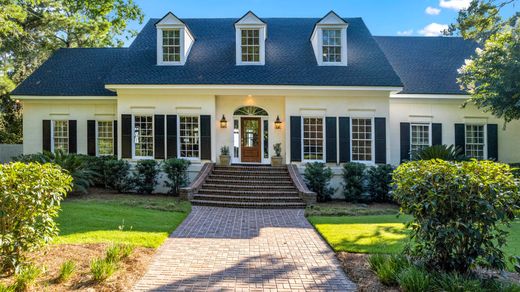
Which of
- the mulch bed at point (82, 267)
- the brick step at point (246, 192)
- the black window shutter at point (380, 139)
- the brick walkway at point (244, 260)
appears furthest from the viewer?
the black window shutter at point (380, 139)

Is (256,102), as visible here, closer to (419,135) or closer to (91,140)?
(419,135)

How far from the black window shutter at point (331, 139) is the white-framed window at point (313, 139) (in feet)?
0.71

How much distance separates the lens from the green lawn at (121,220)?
6.27 metres

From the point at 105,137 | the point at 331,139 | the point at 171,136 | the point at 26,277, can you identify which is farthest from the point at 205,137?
the point at 26,277

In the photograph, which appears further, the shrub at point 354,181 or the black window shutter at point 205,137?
the black window shutter at point 205,137

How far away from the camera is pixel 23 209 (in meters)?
4.32

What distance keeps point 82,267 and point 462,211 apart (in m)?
5.50

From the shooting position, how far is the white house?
13.5m

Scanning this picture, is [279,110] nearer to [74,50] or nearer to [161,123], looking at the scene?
[161,123]

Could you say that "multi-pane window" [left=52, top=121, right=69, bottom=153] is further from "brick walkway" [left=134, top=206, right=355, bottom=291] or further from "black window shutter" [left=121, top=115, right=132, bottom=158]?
"brick walkway" [left=134, top=206, right=355, bottom=291]

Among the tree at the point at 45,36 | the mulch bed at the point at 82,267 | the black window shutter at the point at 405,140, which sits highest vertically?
the tree at the point at 45,36

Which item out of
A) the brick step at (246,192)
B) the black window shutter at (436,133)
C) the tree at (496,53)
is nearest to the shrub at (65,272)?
the brick step at (246,192)

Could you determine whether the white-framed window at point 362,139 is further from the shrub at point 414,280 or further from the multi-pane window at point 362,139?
the shrub at point 414,280

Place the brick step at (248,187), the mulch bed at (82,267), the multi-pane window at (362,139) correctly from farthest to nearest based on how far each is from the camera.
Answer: the multi-pane window at (362,139) < the brick step at (248,187) < the mulch bed at (82,267)
